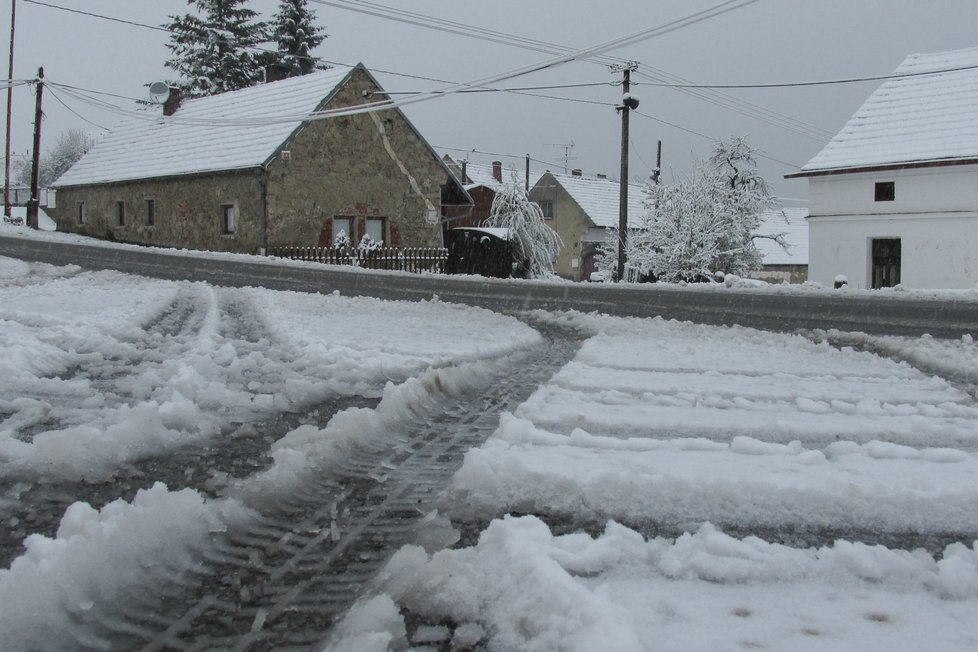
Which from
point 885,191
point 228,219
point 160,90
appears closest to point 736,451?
point 885,191

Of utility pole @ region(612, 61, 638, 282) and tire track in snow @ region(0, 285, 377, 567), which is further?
utility pole @ region(612, 61, 638, 282)

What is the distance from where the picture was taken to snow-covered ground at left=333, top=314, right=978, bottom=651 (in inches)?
85.9

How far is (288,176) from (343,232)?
2.33 m

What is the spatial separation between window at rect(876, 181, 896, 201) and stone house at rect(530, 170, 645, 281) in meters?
24.7

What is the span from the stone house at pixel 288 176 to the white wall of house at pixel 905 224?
12066mm

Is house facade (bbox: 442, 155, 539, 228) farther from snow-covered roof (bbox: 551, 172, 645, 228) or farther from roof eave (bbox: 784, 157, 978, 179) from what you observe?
roof eave (bbox: 784, 157, 978, 179)

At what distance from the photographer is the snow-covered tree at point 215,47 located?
45156 millimetres

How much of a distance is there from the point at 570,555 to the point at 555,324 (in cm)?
824

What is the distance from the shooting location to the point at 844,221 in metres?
26.3

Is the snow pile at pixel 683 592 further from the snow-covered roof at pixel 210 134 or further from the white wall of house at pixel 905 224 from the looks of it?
the white wall of house at pixel 905 224

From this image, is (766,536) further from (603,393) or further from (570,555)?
(603,393)

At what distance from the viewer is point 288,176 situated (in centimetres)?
2514

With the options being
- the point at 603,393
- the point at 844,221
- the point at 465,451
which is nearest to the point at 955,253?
the point at 844,221

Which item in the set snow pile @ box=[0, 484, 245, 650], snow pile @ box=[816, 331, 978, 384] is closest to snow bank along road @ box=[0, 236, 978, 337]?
snow pile @ box=[816, 331, 978, 384]
